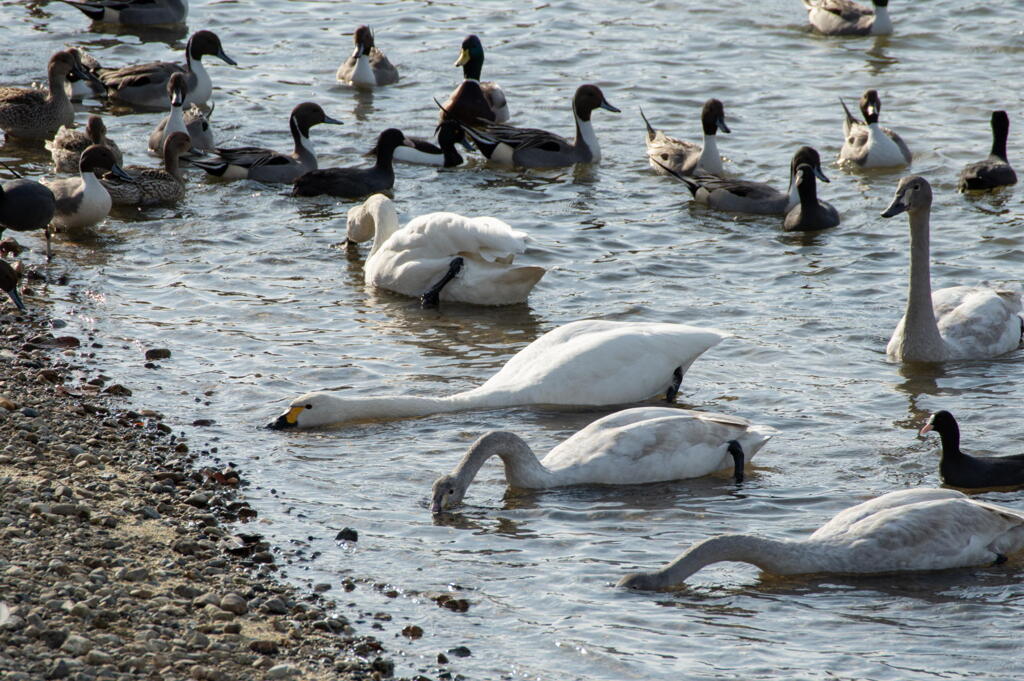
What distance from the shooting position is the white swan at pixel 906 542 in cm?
625

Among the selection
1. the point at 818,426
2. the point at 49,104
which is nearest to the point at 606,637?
the point at 818,426

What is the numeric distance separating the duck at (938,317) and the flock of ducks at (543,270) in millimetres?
14

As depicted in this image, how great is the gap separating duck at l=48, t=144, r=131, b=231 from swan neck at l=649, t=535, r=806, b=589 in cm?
784

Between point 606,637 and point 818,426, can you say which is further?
point 818,426

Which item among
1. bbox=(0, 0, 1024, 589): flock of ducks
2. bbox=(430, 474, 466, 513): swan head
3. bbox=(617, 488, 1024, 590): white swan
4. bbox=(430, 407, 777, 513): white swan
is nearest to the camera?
bbox=(617, 488, 1024, 590): white swan

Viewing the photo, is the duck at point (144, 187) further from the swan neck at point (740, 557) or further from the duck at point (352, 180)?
the swan neck at point (740, 557)

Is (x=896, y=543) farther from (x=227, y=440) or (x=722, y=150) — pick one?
(x=722, y=150)

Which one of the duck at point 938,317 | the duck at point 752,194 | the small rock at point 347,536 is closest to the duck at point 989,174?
the duck at point 752,194

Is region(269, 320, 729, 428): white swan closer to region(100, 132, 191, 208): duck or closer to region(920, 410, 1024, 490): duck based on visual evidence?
region(920, 410, 1024, 490): duck

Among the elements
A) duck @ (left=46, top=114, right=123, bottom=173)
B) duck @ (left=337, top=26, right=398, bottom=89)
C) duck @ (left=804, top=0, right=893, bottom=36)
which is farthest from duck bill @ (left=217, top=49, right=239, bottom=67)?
duck @ (left=804, top=0, right=893, bottom=36)

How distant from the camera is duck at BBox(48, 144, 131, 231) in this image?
1225 centimetres

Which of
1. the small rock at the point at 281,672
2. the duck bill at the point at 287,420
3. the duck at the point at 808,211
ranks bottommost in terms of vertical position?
the duck bill at the point at 287,420

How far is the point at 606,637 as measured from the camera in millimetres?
5648

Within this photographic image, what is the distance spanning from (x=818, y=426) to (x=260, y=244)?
19.5 ft
